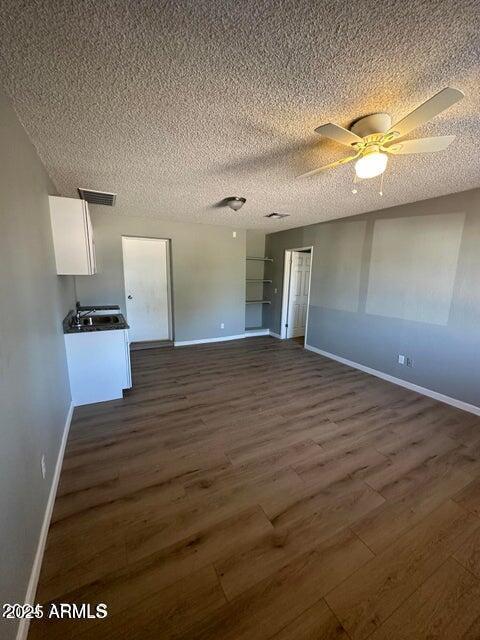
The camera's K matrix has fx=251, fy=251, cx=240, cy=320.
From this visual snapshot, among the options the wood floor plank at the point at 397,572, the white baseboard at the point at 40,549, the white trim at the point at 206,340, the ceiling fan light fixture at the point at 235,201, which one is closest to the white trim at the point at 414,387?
the wood floor plank at the point at 397,572

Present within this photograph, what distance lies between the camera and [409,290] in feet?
11.0

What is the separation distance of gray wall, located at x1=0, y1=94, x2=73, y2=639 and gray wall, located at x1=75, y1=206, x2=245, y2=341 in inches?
90.2

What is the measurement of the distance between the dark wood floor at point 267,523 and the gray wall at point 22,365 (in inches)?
→ 12.4

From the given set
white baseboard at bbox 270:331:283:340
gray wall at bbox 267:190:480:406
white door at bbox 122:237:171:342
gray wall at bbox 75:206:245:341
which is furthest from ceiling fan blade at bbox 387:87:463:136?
white baseboard at bbox 270:331:283:340

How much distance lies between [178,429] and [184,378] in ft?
3.91

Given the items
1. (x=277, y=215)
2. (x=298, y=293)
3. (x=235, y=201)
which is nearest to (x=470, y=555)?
(x=235, y=201)

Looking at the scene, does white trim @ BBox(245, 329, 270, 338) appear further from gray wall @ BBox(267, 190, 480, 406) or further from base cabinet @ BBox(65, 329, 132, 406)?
base cabinet @ BBox(65, 329, 132, 406)

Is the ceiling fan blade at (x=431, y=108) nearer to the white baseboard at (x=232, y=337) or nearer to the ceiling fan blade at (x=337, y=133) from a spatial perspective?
the ceiling fan blade at (x=337, y=133)

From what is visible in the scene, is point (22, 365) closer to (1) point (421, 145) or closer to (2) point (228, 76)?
(2) point (228, 76)

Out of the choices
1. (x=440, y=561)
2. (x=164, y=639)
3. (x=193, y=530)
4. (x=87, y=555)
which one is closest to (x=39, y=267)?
(x=87, y=555)

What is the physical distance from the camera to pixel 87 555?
1.34 meters

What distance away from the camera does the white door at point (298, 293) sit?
5.69m

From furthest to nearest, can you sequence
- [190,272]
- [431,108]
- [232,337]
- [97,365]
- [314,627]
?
[232,337] < [190,272] < [97,365] < [431,108] < [314,627]

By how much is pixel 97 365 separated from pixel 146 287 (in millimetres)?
2338
